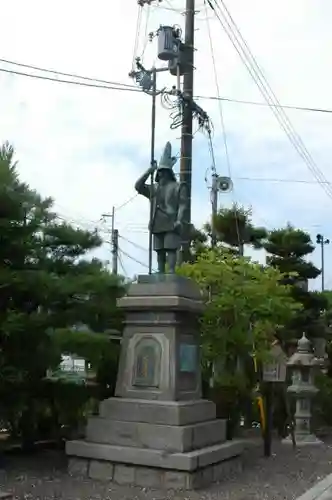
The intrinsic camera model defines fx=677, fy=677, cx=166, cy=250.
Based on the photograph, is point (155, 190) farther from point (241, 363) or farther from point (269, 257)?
point (269, 257)

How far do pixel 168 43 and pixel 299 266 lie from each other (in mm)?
7330

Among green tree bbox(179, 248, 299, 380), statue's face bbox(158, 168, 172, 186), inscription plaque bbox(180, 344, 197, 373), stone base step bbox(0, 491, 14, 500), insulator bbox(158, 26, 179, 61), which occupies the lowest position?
stone base step bbox(0, 491, 14, 500)

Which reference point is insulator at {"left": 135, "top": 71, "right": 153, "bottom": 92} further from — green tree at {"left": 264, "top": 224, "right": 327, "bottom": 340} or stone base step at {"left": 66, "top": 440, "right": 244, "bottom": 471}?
stone base step at {"left": 66, "top": 440, "right": 244, "bottom": 471}

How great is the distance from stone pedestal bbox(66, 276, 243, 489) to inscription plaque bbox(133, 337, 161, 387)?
0.04 feet

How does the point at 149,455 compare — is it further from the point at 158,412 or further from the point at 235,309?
the point at 235,309

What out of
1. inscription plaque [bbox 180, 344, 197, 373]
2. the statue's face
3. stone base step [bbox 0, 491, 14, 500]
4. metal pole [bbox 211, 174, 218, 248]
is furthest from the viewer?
metal pole [bbox 211, 174, 218, 248]

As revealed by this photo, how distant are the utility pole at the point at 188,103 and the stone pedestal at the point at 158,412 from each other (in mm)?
4507

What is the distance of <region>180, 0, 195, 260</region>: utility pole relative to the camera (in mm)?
13414

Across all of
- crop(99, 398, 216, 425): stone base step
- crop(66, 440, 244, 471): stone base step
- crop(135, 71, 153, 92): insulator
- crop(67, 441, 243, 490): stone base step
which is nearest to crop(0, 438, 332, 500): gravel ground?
crop(67, 441, 243, 490): stone base step

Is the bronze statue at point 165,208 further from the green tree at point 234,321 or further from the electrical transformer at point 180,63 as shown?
the electrical transformer at point 180,63

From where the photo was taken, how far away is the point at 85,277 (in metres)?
9.30

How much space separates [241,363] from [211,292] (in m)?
1.29

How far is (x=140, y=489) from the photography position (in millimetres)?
7520

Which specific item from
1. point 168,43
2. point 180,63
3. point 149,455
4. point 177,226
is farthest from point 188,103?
point 149,455
